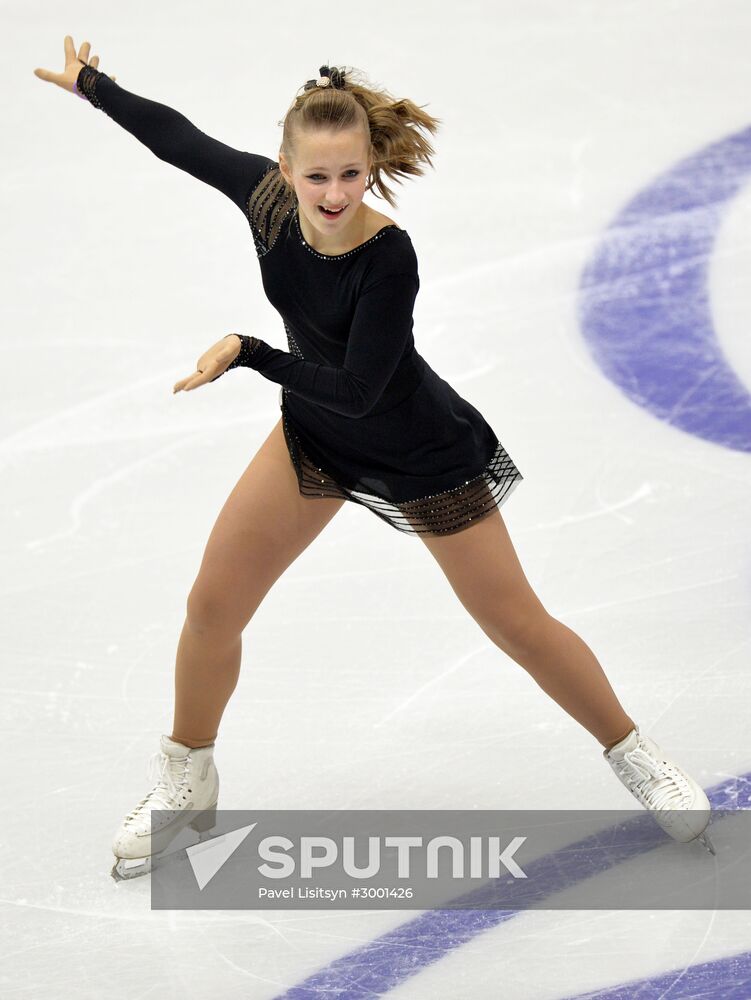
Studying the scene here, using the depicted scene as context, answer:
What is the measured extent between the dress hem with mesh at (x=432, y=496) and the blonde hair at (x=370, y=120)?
53 cm

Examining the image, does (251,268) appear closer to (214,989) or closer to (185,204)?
(185,204)

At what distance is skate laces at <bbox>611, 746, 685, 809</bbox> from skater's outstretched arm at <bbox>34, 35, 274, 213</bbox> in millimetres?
1345

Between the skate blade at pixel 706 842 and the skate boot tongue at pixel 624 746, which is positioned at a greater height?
the skate boot tongue at pixel 624 746

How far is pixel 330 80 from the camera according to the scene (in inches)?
93.8

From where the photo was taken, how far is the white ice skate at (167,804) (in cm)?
290

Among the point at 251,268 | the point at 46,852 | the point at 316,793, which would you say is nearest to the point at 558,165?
the point at 251,268

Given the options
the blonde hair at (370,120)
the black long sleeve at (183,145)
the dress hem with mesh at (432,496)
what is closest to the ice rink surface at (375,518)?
the dress hem with mesh at (432,496)

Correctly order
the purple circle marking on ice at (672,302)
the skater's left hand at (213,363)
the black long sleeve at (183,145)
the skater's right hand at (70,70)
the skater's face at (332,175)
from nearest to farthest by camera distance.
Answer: the skater's left hand at (213,363), the skater's face at (332,175), the black long sleeve at (183,145), the skater's right hand at (70,70), the purple circle marking on ice at (672,302)

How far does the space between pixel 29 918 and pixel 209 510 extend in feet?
4.70

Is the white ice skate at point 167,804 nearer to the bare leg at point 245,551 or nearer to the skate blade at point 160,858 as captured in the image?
the skate blade at point 160,858

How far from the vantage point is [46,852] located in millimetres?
2939

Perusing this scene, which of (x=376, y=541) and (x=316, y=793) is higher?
(x=376, y=541)

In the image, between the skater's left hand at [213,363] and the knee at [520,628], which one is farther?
the knee at [520,628]

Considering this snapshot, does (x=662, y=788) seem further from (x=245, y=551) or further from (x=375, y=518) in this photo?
(x=375, y=518)
